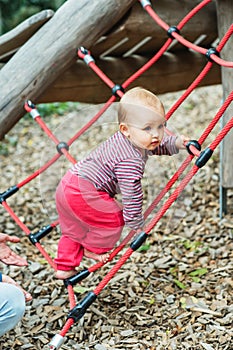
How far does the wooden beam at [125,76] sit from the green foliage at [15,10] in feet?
9.34

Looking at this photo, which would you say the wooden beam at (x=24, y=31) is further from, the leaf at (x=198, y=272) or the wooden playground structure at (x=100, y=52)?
the leaf at (x=198, y=272)

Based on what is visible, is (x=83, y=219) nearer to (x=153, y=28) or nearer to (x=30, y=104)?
(x=30, y=104)

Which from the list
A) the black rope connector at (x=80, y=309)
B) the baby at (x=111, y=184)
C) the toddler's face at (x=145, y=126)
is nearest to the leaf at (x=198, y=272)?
the baby at (x=111, y=184)

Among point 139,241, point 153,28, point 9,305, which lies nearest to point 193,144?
point 139,241

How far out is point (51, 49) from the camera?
290 cm

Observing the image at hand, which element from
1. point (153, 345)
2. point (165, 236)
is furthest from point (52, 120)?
point (153, 345)

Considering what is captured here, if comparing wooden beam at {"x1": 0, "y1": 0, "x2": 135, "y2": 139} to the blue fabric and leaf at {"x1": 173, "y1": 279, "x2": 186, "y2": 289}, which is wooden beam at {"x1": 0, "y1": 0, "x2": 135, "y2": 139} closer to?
the blue fabric

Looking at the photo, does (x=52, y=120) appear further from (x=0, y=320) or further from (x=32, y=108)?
(x=0, y=320)

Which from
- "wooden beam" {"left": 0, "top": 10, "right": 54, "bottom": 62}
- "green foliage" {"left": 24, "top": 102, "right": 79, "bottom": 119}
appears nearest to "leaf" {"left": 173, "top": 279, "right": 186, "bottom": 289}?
"wooden beam" {"left": 0, "top": 10, "right": 54, "bottom": 62}

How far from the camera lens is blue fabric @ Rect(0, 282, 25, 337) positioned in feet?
6.96

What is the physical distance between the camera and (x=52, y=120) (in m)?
5.47

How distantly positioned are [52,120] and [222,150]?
2568mm

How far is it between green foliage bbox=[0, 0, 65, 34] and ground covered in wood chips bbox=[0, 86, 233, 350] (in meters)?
2.87

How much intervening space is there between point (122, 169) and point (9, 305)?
0.60 metres
